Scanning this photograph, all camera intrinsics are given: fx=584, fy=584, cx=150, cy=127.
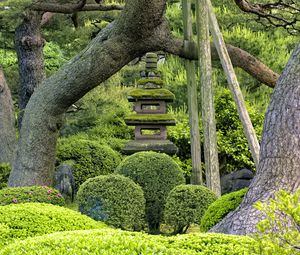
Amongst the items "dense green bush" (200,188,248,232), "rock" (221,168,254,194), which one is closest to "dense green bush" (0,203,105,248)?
"dense green bush" (200,188,248,232)

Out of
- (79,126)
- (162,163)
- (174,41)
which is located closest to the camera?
(162,163)

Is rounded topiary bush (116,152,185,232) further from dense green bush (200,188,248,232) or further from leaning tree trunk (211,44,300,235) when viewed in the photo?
leaning tree trunk (211,44,300,235)

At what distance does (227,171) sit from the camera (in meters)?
11.5

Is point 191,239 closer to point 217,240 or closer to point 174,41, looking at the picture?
point 217,240

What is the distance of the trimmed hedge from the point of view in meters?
3.05

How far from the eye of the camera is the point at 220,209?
18.2ft

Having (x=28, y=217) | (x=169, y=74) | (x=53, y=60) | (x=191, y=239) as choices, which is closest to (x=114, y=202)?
(x=28, y=217)

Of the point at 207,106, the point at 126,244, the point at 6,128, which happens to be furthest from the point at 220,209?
the point at 6,128

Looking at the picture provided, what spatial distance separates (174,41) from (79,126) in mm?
6167

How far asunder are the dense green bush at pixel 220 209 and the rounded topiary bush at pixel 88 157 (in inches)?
183

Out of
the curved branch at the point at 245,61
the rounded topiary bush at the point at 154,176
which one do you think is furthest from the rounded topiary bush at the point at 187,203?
the curved branch at the point at 245,61

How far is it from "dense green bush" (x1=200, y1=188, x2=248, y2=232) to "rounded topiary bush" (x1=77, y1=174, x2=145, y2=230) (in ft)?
3.77

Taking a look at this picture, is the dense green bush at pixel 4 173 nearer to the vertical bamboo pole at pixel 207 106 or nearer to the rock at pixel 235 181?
the rock at pixel 235 181

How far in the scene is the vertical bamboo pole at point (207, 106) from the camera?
764 centimetres
